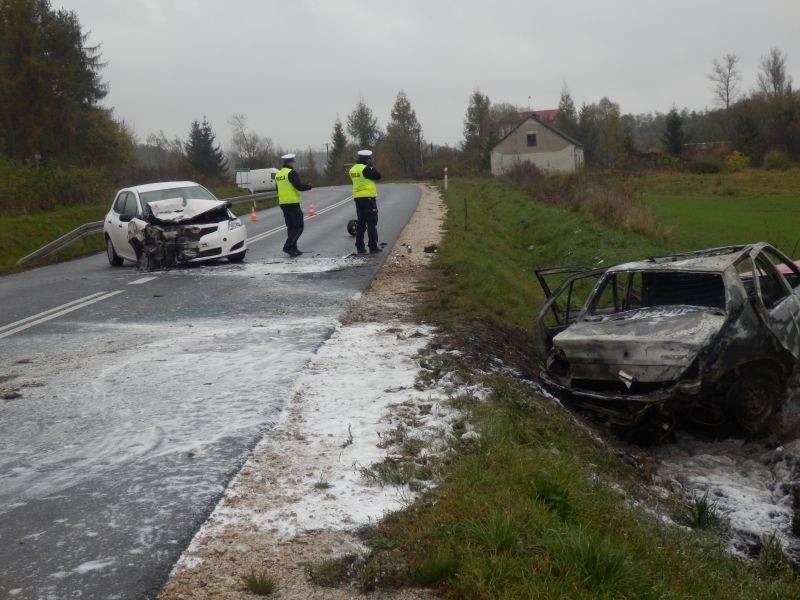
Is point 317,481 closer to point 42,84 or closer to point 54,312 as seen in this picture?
point 54,312

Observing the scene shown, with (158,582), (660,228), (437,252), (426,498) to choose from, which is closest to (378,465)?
(426,498)

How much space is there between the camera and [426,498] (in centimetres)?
462

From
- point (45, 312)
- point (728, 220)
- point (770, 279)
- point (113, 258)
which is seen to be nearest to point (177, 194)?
point (113, 258)

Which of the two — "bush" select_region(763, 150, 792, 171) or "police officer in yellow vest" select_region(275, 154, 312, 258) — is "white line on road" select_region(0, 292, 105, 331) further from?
"bush" select_region(763, 150, 792, 171)

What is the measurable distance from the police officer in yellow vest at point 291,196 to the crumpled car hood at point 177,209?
124cm

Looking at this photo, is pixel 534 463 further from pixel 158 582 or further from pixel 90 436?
pixel 90 436

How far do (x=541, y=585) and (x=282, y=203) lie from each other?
13.2 m

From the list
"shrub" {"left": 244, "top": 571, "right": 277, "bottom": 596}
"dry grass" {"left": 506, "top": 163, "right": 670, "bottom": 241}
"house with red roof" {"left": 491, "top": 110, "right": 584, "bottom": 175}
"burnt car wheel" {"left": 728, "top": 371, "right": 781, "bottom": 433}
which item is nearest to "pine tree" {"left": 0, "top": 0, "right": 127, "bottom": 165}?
"dry grass" {"left": 506, "top": 163, "right": 670, "bottom": 241}

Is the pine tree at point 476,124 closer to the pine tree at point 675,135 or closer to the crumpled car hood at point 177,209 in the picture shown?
the pine tree at point 675,135

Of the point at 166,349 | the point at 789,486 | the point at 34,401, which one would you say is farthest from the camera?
the point at 166,349

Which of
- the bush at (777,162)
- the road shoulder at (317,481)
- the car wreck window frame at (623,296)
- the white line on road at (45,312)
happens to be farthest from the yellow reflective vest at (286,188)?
the bush at (777,162)

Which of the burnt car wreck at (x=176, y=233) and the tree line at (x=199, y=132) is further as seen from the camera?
the tree line at (x=199, y=132)

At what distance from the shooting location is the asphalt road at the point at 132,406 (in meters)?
4.13

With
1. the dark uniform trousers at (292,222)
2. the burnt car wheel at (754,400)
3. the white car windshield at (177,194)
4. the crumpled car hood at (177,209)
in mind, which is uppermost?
the white car windshield at (177,194)
